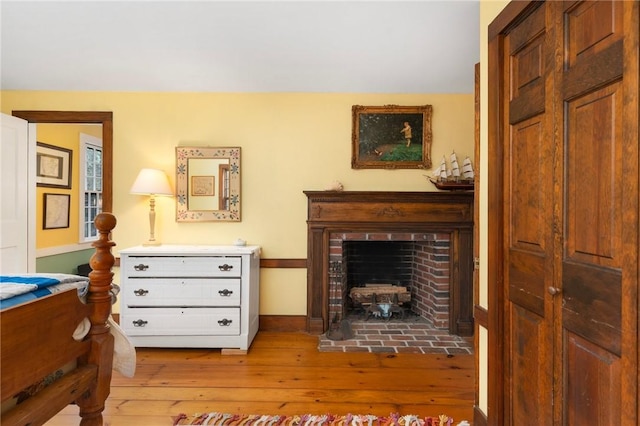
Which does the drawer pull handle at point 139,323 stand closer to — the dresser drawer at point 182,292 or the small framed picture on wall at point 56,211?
the dresser drawer at point 182,292

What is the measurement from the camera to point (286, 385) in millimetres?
2348

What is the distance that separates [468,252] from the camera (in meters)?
3.29

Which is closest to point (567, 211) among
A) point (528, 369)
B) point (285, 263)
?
point (528, 369)

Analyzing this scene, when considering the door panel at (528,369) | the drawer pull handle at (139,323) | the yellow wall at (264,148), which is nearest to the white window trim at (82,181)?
the yellow wall at (264,148)

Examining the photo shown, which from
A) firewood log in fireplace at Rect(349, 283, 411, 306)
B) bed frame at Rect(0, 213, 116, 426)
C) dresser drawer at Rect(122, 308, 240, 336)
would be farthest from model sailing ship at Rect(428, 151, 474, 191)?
bed frame at Rect(0, 213, 116, 426)

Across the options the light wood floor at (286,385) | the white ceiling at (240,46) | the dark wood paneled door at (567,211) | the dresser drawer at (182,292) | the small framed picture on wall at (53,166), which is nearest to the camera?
the dark wood paneled door at (567,211)

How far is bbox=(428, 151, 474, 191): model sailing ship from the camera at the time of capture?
3213 mm

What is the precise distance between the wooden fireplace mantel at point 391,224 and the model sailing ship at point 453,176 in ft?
0.26

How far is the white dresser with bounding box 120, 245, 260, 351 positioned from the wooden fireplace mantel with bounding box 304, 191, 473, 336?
766mm

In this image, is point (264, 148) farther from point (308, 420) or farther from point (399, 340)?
point (308, 420)

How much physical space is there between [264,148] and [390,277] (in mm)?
1983

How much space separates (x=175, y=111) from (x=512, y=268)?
10.6 ft

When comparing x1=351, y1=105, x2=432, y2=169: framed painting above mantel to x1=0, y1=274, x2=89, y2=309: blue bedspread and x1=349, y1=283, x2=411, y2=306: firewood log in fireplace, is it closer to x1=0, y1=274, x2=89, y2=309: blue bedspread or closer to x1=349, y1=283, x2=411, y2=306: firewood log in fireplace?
x1=349, y1=283, x2=411, y2=306: firewood log in fireplace

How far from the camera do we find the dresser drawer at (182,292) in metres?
2.85
